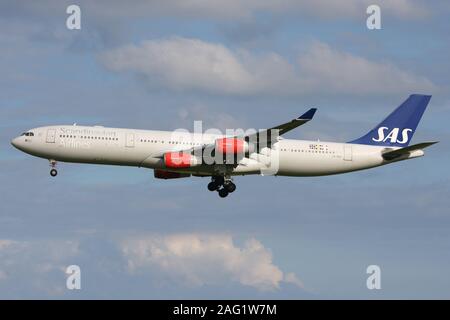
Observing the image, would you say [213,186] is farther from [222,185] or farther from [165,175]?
[165,175]

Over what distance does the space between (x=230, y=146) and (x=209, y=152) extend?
2032 mm

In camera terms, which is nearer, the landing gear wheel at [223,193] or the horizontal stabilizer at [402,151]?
the horizontal stabilizer at [402,151]

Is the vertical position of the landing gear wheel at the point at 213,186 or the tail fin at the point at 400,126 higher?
the tail fin at the point at 400,126

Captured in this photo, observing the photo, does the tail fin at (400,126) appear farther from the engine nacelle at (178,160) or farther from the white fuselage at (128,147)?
the engine nacelle at (178,160)

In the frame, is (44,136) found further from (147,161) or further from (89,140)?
(147,161)

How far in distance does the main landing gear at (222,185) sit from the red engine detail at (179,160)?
18.5 feet

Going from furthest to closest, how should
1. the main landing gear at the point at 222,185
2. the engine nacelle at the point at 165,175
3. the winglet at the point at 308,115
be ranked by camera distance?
the engine nacelle at the point at 165,175
the main landing gear at the point at 222,185
the winglet at the point at 308,115

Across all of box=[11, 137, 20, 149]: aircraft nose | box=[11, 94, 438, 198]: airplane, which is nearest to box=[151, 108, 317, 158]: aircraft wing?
box=[11, 94, 438, 198]: airplane

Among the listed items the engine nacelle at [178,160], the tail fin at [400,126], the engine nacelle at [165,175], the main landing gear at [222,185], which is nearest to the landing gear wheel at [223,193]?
the main landing gear at [222,185]

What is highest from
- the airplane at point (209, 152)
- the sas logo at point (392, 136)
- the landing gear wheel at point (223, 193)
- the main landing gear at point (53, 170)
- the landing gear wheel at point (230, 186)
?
the sas logo at point (392, 136)

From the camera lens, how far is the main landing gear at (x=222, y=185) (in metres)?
84.2

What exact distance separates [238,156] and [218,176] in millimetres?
4632

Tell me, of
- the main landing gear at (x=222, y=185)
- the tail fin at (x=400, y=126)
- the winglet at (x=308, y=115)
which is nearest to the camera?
the winglet at (x=308, y=115)

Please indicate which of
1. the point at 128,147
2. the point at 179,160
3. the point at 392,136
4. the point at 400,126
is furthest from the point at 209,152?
the point at 400,126
